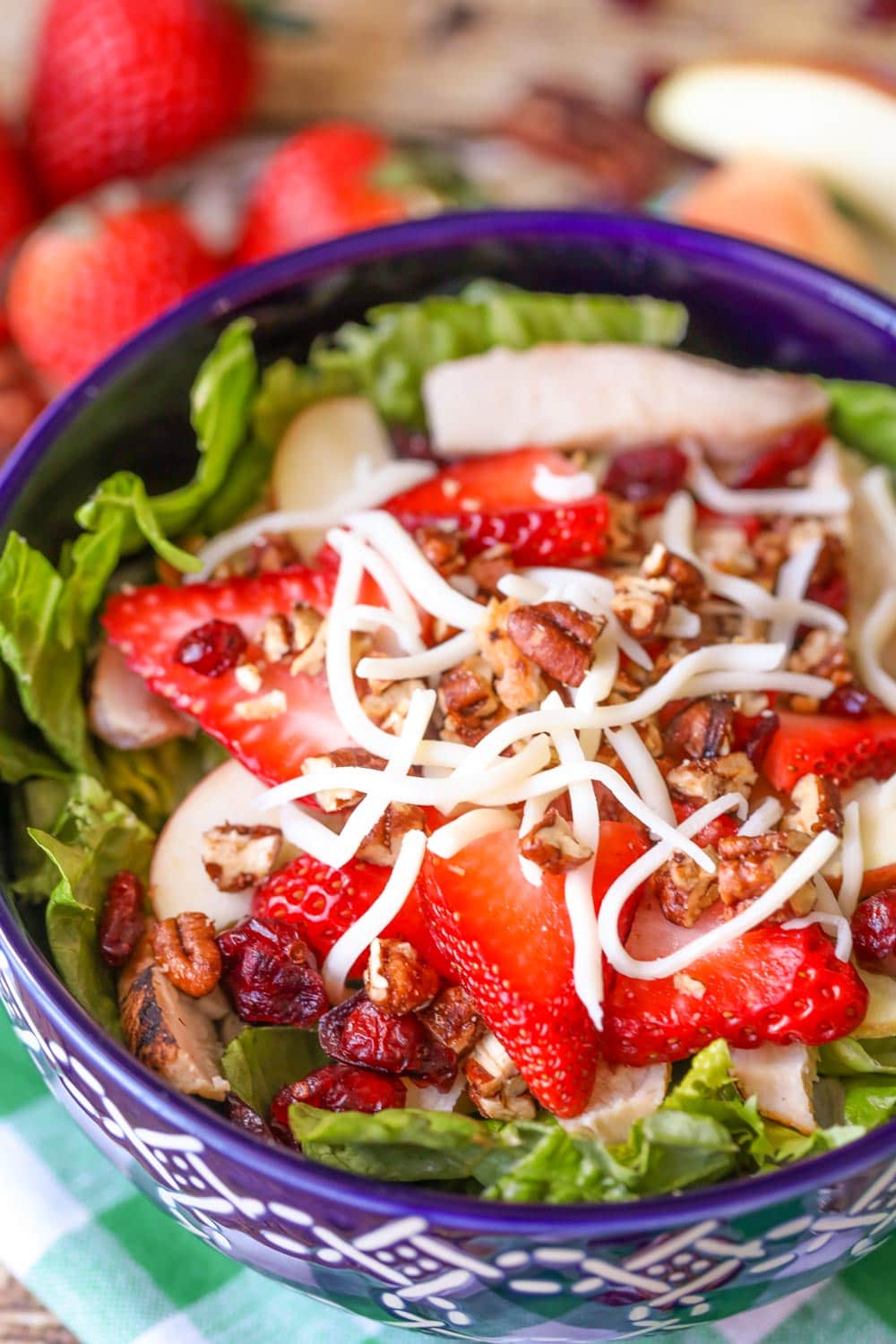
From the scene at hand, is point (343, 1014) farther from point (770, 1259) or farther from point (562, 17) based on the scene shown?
point (562, 17)

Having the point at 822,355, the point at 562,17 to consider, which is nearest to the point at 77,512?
the point at 822,355

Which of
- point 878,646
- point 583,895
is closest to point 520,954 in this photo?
point 583,895

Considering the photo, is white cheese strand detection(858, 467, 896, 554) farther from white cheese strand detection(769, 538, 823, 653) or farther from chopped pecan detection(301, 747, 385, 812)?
chopped pecan detection(301, 747, 385, 812)

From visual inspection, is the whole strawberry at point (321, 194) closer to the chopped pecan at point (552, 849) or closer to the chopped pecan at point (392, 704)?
the chopped pecan at point (392, 704)

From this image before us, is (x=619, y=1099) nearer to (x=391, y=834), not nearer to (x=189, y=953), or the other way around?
(x=391, y=834)

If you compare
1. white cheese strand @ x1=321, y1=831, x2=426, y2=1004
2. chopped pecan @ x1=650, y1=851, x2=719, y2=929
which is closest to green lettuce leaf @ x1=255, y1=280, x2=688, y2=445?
white cheese strand @ x1=321, y1=831, x2=426, y2=1004

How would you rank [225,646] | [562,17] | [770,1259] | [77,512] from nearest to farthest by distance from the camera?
[770,1259] → [225,646] → [77,512] → [562,17]
